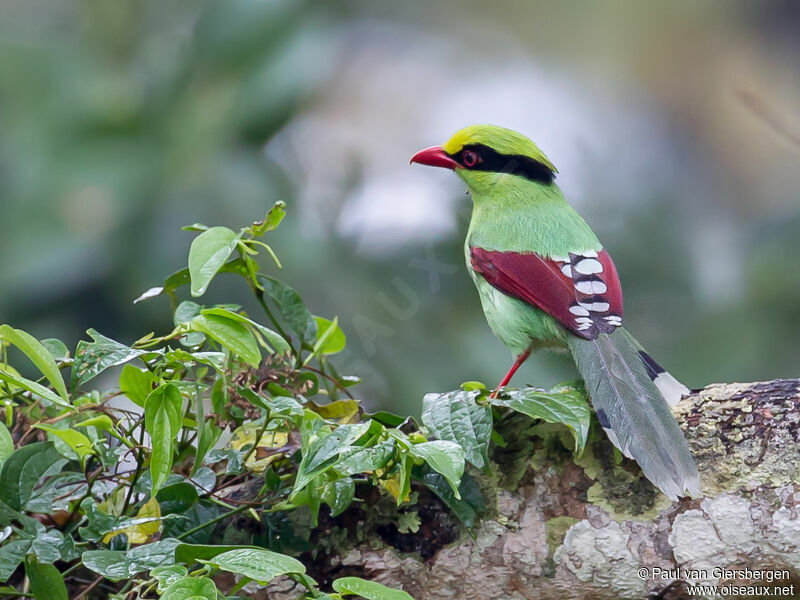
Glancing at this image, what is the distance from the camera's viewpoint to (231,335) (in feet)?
3.55

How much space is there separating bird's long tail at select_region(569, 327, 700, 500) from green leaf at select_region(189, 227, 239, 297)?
1.90ft

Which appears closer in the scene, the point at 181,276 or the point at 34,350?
the point at 34,350

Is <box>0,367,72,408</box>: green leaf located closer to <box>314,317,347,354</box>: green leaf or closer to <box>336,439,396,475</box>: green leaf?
<box>336,439,396,475</box>: green leaf

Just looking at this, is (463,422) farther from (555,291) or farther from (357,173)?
(357,173)

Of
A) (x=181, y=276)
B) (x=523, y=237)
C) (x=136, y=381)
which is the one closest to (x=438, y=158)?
(x=523, y=237)

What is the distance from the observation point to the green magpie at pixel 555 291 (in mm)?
1205

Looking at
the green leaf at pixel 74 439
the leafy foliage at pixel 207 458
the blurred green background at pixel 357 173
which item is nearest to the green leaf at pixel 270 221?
the leafy foliage at pixel 207 458

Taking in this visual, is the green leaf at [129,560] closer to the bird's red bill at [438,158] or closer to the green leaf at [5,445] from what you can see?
the green leaf at [5,445]

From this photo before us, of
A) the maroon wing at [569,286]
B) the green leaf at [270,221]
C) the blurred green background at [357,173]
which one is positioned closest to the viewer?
the green leaf at [270,221]

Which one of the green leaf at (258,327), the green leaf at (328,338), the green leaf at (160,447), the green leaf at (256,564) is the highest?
the green leaf at (328,338)

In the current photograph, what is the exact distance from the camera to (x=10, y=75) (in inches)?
134

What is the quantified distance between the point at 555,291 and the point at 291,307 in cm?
44

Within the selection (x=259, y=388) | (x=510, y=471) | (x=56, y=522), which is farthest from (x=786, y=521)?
(x=56, y=522)

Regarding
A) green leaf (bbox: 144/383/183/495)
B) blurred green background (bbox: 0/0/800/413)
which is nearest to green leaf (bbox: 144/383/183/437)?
green leaf (bbox: 144/383/183/495)
